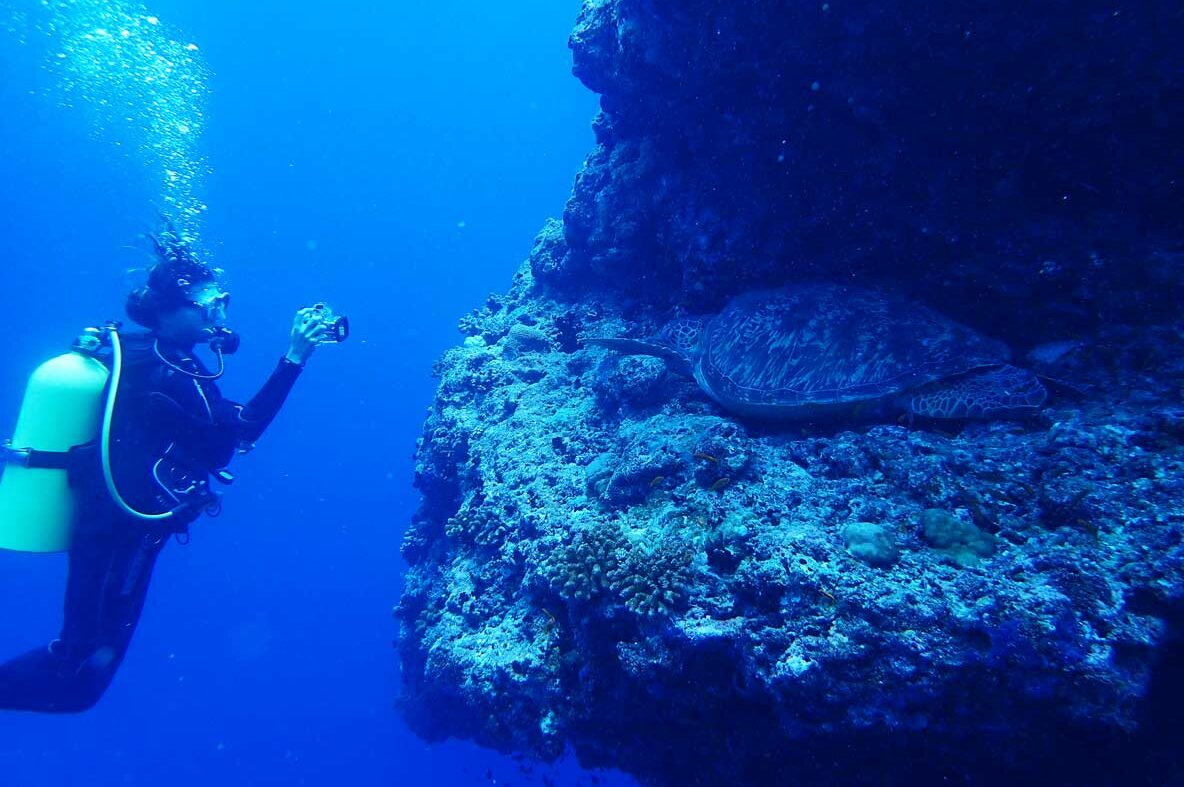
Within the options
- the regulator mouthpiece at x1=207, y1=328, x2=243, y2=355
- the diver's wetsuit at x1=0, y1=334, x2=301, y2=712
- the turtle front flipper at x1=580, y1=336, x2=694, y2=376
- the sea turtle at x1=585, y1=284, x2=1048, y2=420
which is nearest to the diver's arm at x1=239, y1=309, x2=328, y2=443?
the diver's wetsuit at x1=0, y1=334, x2=301, y2=712

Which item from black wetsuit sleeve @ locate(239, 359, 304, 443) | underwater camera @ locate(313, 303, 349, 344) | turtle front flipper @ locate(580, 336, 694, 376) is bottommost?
black wetsuit sleeve @ locate(239, 359, 304, 443)

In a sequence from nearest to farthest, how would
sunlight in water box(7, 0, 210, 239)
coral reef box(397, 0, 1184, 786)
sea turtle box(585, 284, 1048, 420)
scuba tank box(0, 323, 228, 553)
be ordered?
coral reef box(397, 0, 1184, 786), sea turtle box(585, 284, 1048, 420), scuba tank box(0, 323, 228, 553), sunlight in water box(7, 0, 210, 239)

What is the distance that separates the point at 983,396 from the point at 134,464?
8684mm

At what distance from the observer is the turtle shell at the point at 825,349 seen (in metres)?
5.24

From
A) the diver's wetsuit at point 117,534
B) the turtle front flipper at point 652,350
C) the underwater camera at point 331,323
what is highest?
the turtle front flipper at point 652,350

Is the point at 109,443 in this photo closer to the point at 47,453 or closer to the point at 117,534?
the point at 47,453

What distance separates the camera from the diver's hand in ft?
21.4

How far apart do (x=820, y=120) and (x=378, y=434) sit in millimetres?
62625

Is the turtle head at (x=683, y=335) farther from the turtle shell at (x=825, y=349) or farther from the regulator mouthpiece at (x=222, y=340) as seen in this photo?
the regulator mouthpiece at (x=222, y=340)

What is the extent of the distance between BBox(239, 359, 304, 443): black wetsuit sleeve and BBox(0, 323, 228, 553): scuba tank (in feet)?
3.37

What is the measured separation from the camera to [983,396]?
4.86 metres

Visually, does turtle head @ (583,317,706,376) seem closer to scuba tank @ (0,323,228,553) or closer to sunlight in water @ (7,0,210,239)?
scuba tank @ (0,323,228,553)

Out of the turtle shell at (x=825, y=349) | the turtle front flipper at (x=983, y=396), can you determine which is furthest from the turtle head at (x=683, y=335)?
the turtle front flipper at (x=983, y=396)

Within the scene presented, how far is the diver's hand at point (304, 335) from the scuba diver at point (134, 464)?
0.01 meters
